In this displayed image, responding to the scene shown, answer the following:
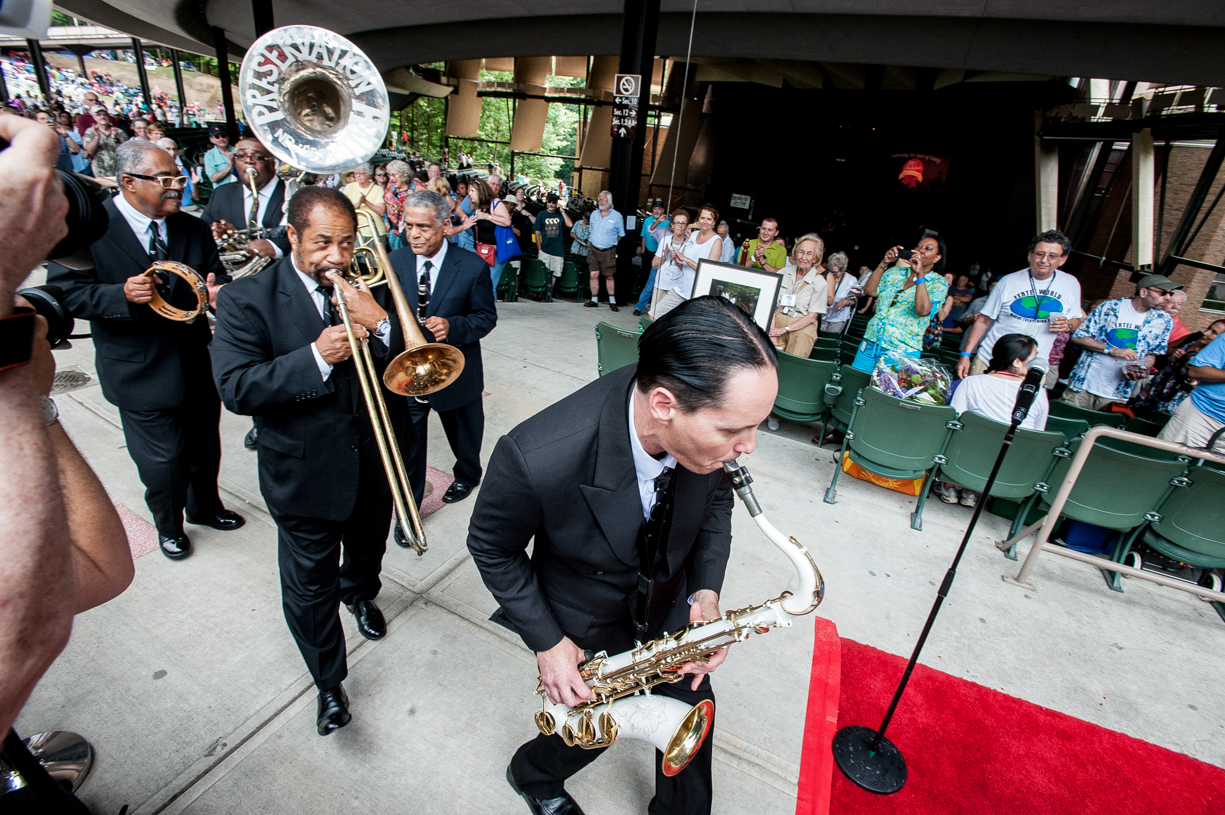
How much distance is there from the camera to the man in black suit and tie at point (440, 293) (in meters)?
3.49

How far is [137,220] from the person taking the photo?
119 inches

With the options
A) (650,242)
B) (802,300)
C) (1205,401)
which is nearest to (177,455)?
(802,300)

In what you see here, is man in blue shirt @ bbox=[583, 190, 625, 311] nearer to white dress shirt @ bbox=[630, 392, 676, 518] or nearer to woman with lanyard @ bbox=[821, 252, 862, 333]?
woman with lanyard @ bbox=[821, 252, 862, 333]

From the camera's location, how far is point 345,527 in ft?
8.39

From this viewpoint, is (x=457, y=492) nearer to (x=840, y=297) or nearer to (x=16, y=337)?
(x=16, y=337)

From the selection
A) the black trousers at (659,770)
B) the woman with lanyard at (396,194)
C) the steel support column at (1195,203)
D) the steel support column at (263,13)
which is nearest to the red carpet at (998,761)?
the black trousers at (659,770)

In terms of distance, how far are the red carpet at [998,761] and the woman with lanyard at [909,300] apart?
127 inches

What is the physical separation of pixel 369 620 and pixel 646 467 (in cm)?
213

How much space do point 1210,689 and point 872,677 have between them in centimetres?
216

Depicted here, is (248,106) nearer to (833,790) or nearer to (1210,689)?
(833,790)

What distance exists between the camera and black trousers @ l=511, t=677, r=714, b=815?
6.42 feet

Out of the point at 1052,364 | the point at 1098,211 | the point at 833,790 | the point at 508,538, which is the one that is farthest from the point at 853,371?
the point at 1098,211

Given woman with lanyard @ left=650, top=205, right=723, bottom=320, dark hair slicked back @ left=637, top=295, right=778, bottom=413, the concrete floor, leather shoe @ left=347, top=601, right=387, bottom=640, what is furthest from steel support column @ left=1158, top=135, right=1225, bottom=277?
leather shoe @ left=347, top=601, right=387, bottom=640

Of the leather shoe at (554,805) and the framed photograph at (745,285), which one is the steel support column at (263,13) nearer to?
the framed photograph at (745,285)
